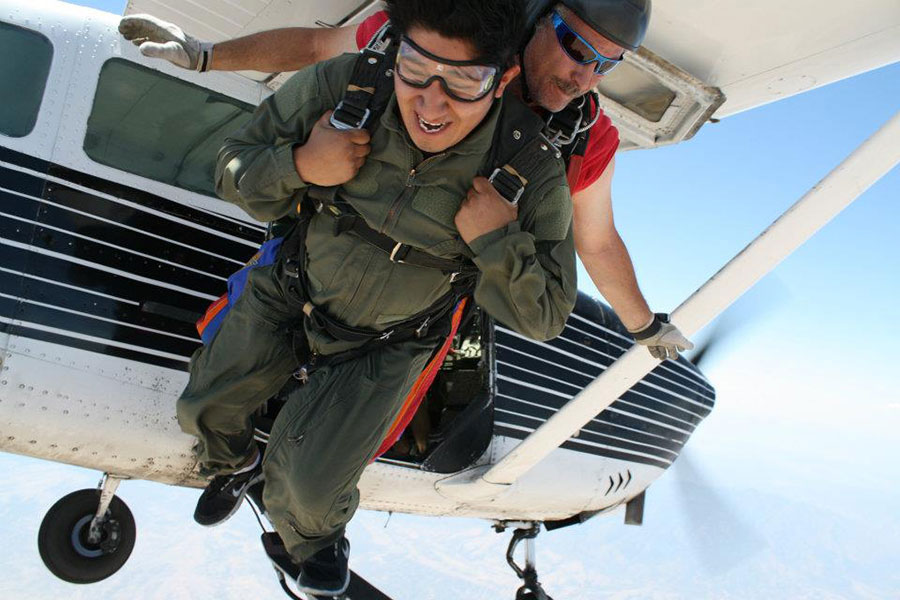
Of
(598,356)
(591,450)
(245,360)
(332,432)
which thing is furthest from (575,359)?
(245,360)

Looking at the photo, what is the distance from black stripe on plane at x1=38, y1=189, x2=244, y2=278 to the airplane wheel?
5.81ft

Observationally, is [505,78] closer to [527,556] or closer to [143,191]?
[143,191]

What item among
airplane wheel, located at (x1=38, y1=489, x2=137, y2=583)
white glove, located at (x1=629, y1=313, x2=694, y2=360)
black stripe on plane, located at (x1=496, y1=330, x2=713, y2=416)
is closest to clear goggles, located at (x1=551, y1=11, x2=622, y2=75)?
white glove, located at (x1=629, y1=313, x2=694, y2=360)

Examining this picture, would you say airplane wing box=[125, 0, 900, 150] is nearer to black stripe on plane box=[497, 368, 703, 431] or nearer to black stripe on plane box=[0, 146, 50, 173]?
black stripe on plane box=[0, 146, 50, 173]

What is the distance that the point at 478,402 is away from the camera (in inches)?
173

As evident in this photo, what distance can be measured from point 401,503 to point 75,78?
8.77ft

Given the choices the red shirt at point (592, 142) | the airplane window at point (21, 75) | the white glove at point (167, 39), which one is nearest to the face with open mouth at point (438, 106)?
the red shirt at point (592, 142)

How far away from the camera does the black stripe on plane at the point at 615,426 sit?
4.57 m

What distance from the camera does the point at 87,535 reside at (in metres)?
4.31

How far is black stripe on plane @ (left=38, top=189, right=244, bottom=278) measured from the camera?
3.14 metres

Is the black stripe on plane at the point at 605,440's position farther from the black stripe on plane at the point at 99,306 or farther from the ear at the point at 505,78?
the ear at the point at 505,78

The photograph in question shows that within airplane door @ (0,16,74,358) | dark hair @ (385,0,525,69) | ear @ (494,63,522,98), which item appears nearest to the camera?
dark hair @ (385,0,525,69)

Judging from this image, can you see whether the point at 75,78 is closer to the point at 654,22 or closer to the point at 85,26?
the point at 85,26

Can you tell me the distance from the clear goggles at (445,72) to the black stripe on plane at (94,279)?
1.82 meters
